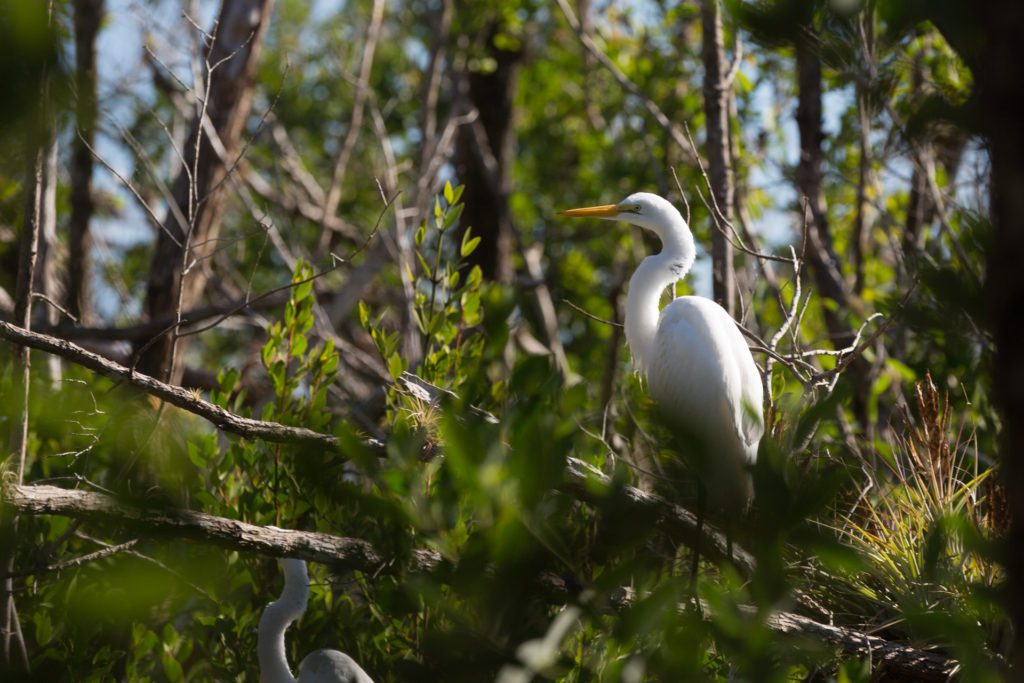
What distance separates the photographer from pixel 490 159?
20.5 ft

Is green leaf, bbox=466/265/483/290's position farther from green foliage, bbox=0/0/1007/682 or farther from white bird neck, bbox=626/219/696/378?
white bird neck, bbox=626/219/696/378

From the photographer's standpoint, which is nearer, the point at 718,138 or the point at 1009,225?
the point at 1009,225

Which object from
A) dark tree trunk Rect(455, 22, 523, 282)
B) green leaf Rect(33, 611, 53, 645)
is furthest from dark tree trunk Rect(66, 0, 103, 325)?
green leaf Rect(33, 611, 53, 645)

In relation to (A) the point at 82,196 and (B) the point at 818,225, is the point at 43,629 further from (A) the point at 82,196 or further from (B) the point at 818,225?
(B) the point at 818,225

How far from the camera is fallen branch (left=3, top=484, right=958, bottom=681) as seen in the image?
61.8 inches

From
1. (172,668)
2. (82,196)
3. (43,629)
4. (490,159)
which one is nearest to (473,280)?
(172,668)

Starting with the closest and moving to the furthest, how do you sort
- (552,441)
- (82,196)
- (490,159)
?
(552,441) < (82,196) < (490,159)

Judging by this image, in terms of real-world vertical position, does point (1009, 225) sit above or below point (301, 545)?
above

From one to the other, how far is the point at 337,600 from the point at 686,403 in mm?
1140

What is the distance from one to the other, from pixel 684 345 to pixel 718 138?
1.06 metres

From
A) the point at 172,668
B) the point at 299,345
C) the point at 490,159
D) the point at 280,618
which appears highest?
the point at 490,159

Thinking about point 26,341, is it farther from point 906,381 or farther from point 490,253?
point 490,253

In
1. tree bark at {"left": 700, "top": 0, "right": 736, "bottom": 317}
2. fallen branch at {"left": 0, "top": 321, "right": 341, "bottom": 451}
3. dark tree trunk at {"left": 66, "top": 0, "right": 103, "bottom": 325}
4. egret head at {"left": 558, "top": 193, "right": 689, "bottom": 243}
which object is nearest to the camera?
fallen branch at {"left": 0, "top": 321, "right": 341, "bottom": 451}

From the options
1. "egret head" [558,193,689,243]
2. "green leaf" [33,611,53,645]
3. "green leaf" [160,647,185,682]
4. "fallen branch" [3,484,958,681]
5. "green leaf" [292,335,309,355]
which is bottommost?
"green leaf" [160,647,185,682]
